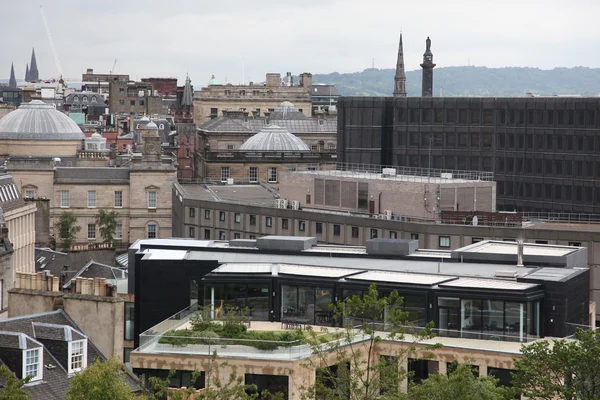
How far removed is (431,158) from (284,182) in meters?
19.6

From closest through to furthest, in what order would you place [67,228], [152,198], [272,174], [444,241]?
[444,241], [67,228], [152,198], [272,174]

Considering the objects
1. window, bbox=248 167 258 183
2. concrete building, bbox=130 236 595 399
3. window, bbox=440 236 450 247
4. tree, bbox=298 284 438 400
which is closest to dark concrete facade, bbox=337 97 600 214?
window, bbox=440 236 450 247

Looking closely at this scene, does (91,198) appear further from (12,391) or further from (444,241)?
(12,391)

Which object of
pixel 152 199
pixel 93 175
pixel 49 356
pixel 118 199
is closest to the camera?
pixel 49 356

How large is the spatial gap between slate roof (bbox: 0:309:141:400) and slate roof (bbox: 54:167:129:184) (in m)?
96.1

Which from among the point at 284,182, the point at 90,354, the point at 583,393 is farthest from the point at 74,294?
the point at 284,182

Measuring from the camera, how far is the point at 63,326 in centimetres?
5316

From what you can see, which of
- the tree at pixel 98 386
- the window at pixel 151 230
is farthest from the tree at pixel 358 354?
the window at pixel 151 230

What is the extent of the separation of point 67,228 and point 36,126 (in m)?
24.4

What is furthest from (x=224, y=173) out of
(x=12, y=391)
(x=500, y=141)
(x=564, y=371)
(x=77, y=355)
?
(x=12, y=391)

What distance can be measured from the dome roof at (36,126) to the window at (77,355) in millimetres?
114203

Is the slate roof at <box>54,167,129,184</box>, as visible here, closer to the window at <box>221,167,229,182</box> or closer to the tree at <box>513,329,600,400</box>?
the window at <box>221,167,229,182</box>

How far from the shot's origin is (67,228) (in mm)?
144750

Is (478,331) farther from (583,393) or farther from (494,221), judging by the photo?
(494,221)
